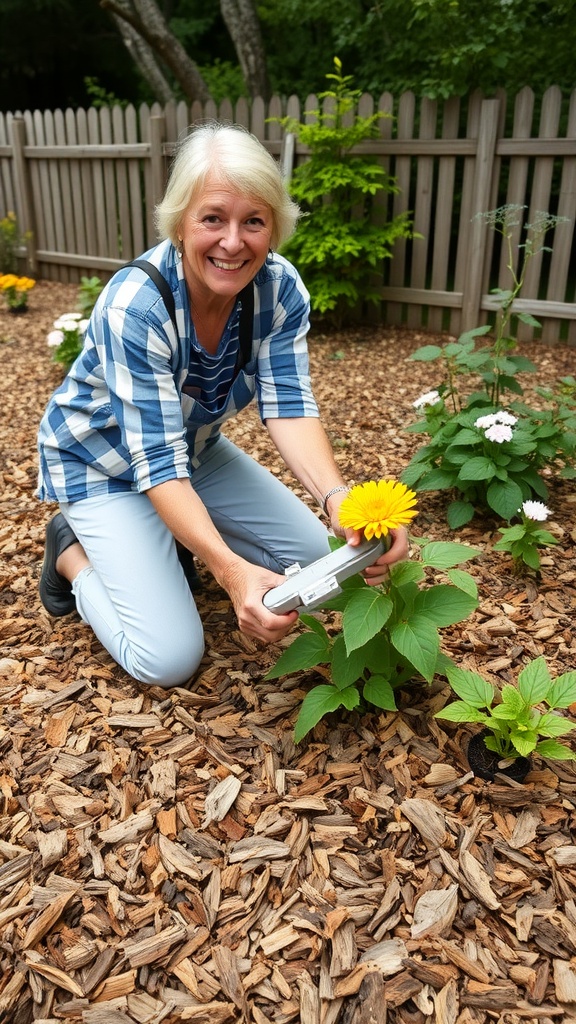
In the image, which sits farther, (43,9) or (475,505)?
(43,9)

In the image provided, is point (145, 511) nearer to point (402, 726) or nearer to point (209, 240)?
point (209, 240)

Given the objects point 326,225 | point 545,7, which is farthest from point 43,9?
point 326,225

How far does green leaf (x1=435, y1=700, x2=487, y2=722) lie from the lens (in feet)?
5.72

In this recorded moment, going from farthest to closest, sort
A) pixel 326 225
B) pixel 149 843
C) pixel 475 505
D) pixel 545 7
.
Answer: pixel 545 7, pixel 326 225, pixel 475 505, pixel 149 843

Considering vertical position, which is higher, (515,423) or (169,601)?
(515,423)

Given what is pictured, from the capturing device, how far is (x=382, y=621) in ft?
5.65

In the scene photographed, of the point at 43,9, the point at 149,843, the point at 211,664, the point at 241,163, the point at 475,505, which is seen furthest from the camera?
the point at 43,9

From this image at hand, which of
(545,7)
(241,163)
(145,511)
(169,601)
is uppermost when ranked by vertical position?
(545,7)

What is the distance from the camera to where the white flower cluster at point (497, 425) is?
2736 millimetres

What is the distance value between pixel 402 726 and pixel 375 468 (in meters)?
1.82

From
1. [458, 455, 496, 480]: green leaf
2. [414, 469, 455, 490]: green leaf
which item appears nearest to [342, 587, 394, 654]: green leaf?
[458, 455, 496, 480]: green leaf

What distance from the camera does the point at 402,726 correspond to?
6.56 feet

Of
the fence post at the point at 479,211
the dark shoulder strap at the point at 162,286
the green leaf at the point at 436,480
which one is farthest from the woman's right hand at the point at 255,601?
the fence post at the point at 479,211

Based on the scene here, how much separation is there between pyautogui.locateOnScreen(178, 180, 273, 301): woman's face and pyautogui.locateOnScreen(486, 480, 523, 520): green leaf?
4.32 ft
